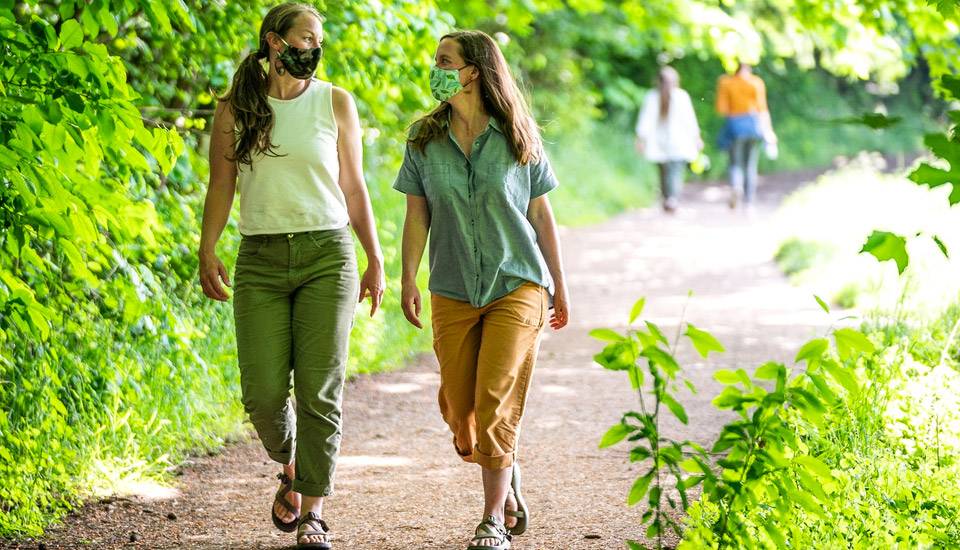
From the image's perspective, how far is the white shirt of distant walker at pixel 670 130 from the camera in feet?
54.3

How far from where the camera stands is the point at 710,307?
1102 cm

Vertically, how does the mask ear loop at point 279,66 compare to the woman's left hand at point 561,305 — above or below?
above

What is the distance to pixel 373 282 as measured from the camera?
478 centimetres

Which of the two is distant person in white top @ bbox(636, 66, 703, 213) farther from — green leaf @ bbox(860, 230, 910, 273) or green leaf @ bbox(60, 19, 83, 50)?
green leaf @ bbox(860, 230, 910, 273)

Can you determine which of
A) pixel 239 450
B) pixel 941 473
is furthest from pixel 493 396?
pixel 239 450

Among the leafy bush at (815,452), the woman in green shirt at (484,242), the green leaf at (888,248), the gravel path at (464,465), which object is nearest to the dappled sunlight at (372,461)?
the gravel path at (464,465)

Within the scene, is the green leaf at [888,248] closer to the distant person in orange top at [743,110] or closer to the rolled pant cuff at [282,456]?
the rolled pant cuff at [282,456]

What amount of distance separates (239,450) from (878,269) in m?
6.23

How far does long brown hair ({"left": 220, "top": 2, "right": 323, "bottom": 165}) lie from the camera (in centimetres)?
450

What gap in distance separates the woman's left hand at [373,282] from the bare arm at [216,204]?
0.51 meters

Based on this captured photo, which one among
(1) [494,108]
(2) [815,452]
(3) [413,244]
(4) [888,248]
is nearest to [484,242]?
(3) [413,244]

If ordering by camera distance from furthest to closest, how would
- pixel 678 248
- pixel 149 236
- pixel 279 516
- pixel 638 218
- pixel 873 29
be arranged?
1. pixel 638 218
2. pixel 678 248
3. pixel 873 29
4. pixel 279 516
5. pixel 149 236

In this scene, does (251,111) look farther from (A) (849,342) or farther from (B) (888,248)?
(B) (888,248)

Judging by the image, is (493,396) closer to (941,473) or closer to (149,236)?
(149,236)
